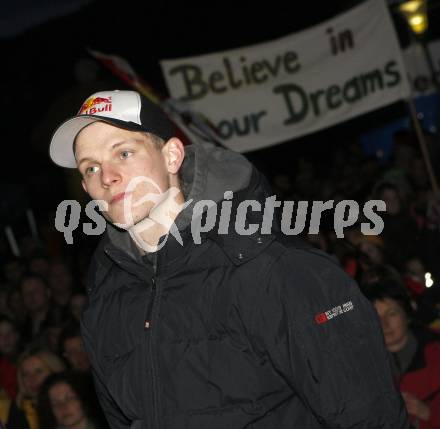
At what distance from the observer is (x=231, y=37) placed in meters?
18.9

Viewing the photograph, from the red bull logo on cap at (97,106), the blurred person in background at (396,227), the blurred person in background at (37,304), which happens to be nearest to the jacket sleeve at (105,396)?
the red bull logo on cap at (97,106)

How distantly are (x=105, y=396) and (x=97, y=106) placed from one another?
97 centimetres

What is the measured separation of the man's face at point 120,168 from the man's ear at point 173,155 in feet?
0.06

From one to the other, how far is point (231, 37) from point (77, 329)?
13.9 metres

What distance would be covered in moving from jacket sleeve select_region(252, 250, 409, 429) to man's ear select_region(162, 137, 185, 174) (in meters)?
0.54

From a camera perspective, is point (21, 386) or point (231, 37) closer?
point (21, 386)

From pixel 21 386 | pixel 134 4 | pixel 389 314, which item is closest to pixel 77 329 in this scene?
pixel 21 386

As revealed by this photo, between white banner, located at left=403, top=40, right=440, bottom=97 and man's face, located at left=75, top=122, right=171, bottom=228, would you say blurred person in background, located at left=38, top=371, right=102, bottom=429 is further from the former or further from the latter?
white banner, located at left=403, top=40, right=440, bottom=97

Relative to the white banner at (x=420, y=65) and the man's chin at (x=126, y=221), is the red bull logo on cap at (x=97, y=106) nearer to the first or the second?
the man's chin at (x=126, y=221)

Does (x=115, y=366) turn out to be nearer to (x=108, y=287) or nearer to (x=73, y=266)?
(x=108, y=287)

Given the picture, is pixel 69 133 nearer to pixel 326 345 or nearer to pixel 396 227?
pixel 326 345

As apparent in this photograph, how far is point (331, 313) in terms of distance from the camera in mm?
2264

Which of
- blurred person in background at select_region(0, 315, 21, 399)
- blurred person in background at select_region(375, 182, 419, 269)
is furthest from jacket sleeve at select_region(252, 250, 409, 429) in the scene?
blurred person in background at select_region(375, 182, 419, 269)

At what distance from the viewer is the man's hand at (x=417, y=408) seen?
424 centimetres
